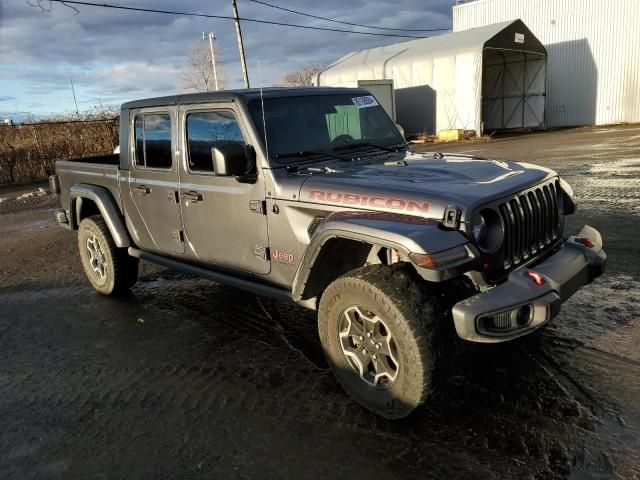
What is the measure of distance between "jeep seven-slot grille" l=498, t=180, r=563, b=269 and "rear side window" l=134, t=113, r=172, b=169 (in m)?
2.79

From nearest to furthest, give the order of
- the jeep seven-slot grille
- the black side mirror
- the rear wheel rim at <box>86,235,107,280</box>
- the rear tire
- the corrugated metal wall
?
the jeep seven-slot grille < the black side mirror < the rear tire < the rear wheel rim at <box>86,235,107,280</box> < the corrugated metal wall

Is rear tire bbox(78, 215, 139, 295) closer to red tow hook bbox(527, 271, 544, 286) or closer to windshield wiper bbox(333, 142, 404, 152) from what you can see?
windshield wiper bbox(333, 142, 404, 152)

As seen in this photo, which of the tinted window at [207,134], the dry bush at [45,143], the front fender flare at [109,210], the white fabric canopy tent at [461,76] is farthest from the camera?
the white fabric canopy tent at [461,76]

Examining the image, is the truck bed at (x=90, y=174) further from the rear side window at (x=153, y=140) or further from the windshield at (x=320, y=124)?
the windshield at (x=320, y=124)

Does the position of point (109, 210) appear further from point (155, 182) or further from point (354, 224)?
point (354, 224)

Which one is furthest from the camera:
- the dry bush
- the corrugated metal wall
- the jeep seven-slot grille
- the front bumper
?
the corrugated metal wall

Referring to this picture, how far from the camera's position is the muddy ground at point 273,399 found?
9.05ft

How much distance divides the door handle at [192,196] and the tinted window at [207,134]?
20 centimetres

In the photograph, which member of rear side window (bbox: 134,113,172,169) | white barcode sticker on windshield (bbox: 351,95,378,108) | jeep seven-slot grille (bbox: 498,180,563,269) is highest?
white barcode sticker on windshield (bbox: 351,95,378,108)

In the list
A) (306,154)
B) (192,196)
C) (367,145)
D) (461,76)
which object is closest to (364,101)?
(367,145)

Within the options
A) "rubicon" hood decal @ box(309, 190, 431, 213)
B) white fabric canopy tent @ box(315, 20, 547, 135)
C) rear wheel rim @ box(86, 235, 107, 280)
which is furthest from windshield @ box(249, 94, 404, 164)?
white fabric canopy tent @ box(315, 20, 547, 135)

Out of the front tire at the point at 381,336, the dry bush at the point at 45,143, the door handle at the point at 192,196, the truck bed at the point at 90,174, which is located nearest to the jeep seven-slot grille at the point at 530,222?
the front tire at the point at 381,336

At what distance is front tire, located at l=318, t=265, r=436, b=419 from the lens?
281 cm

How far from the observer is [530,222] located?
3.27 m
